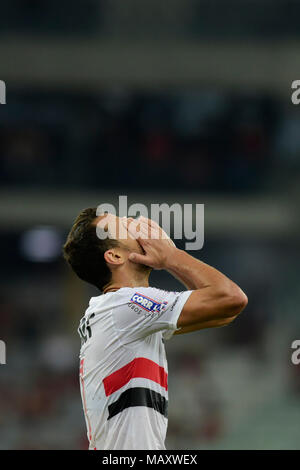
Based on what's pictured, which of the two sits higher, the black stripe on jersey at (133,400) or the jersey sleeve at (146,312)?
the jersey sleeve at (146,312)

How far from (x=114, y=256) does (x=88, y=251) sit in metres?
0.14

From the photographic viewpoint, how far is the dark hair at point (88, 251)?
3537mm

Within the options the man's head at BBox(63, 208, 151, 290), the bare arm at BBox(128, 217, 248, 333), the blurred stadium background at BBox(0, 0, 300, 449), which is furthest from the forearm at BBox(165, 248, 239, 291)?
the blurred stadium background at BBox(0, 0, 300, 449)

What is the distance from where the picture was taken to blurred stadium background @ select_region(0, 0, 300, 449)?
50.5 ft

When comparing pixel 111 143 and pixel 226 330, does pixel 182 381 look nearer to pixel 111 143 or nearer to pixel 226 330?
pixel 226 330

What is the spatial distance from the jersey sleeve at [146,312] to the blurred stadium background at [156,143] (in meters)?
10.7

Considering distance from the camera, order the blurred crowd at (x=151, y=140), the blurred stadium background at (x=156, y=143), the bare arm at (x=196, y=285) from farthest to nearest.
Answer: the blurred crowd at (x=151, y=140) → the blurred stadium background at (x=156, y=143) → the bare arm at (x=196, y=285)

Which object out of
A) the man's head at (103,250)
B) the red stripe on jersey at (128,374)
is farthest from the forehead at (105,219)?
the red stripe on jersey at (128,374)

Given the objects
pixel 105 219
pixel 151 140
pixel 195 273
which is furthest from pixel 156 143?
pixel 195 273

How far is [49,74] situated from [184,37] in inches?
140

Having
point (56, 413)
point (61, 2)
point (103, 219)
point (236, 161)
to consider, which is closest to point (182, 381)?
point (56, 413)

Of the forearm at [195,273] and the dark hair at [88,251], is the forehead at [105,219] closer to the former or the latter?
the dark hair at [88,251]
